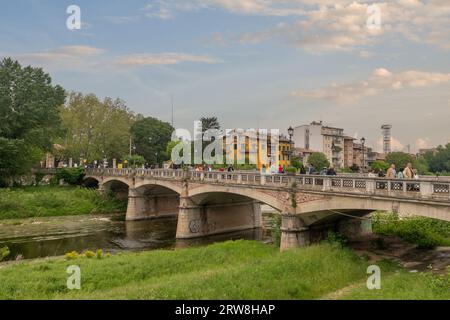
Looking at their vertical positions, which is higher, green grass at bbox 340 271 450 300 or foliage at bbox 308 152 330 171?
foliage at bbox 308 152 330 171

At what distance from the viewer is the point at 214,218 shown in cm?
4294

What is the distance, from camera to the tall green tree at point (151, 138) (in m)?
100

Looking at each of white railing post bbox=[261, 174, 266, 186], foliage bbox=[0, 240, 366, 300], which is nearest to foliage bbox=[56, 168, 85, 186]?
foliage bbox=[0, 240, 366, 300]

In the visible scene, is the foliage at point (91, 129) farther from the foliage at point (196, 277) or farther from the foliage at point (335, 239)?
the foliage at point (335, 239)

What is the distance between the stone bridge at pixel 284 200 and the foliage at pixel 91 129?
28144 mm

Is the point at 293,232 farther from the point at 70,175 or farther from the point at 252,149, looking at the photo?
the point at 252,149

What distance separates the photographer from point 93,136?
86.2 meters

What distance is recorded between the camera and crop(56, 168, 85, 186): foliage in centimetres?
7438

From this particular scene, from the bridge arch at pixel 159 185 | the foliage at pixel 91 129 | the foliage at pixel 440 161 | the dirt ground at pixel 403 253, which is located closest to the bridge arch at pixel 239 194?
the bridge arch at pixel 159 185

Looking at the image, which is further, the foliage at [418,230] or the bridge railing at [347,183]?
the foliage at [418,230]

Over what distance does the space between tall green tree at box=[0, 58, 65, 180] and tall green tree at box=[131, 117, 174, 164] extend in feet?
109

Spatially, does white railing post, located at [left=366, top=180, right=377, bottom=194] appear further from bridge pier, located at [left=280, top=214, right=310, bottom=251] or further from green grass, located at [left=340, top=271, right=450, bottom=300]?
bridge pier, located at [left=280, top=214, right=310, bottom=251]

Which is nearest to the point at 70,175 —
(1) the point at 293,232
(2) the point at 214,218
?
(2) the point at 214,218

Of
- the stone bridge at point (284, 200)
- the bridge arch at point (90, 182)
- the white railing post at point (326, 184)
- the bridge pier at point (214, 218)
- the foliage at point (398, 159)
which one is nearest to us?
the stone bridge at point (284, 200)
